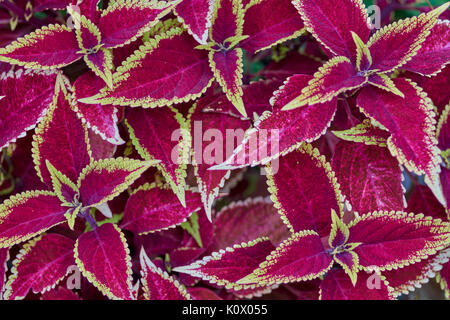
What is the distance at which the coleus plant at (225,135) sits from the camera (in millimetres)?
616

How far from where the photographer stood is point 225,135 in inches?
26.4

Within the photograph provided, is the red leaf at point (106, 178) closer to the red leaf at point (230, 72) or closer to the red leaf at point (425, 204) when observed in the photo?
the red leaf at point (230, 72)

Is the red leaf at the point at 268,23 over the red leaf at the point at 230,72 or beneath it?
over

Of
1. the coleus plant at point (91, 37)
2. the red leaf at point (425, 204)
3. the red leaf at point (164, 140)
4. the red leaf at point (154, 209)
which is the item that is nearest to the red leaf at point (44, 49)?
the coleus plant at point (91, 37)

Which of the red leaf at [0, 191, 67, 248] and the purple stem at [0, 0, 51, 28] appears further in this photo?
the purple stem at [0, 0, 51, 28]

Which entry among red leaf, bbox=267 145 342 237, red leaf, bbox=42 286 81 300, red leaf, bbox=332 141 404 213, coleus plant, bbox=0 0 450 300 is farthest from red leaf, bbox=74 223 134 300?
red leaf, bbox=332 141 404 213

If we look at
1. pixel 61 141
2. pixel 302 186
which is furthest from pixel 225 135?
pixel 61 141

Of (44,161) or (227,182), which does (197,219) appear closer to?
(227,182)

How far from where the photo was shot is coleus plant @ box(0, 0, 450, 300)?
62 cm

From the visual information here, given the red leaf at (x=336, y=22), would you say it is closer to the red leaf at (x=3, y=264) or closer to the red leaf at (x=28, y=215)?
the red leaf at (x=28, y=215)

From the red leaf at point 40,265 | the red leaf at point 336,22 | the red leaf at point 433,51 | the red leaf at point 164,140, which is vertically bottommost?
the red leaf at point 40,265

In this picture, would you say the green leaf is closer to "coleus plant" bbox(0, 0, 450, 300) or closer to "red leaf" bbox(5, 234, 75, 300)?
"coleus plant" bbox(0, 0, 450, 300)

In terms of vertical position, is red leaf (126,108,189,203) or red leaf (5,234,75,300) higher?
red leaf (126,108,189,203)

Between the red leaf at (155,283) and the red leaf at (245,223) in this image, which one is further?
the red leaf at (245,223)
